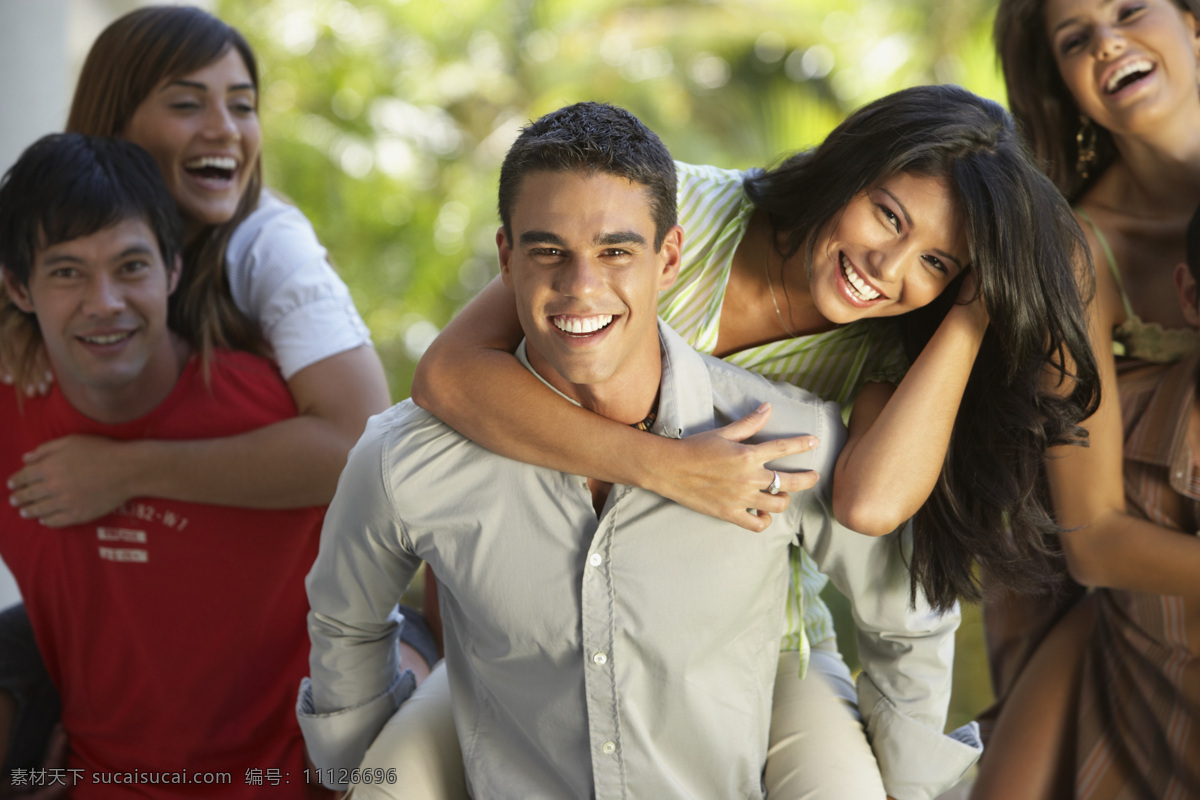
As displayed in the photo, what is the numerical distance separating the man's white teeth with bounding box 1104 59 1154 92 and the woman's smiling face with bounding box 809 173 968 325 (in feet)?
2.47

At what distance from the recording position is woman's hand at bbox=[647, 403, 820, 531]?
65.3 inches

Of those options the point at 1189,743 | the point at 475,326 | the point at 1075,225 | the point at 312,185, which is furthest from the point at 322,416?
the point at 312,185

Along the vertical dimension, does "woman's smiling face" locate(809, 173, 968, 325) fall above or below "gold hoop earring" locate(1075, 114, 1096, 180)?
below

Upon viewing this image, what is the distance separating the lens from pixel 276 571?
7.73 feet

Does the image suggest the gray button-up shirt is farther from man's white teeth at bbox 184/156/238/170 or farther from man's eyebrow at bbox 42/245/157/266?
man's white teeth at bbox 184/156/238/170

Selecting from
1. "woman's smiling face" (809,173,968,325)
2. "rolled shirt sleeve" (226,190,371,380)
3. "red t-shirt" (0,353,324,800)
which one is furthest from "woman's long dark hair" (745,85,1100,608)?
"red t-shirt" (0,353,324,800)

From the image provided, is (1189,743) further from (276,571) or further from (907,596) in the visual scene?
(276,571)

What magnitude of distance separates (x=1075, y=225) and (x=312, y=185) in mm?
5654

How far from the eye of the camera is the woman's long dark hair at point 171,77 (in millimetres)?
2514

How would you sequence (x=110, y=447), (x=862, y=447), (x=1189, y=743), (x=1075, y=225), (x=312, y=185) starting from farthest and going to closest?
(x=312, y=185) < (x=110, y=447) < (x=1189, y=743) < (x=1075, y=225) < (x=862, y=447)

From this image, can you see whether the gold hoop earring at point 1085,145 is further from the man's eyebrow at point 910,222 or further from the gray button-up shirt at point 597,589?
the gray button-up shirt at point 597,589

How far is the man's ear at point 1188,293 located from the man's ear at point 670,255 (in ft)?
3.56

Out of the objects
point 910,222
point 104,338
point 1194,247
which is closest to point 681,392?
point 910,222

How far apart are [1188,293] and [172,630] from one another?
86.6 inches
